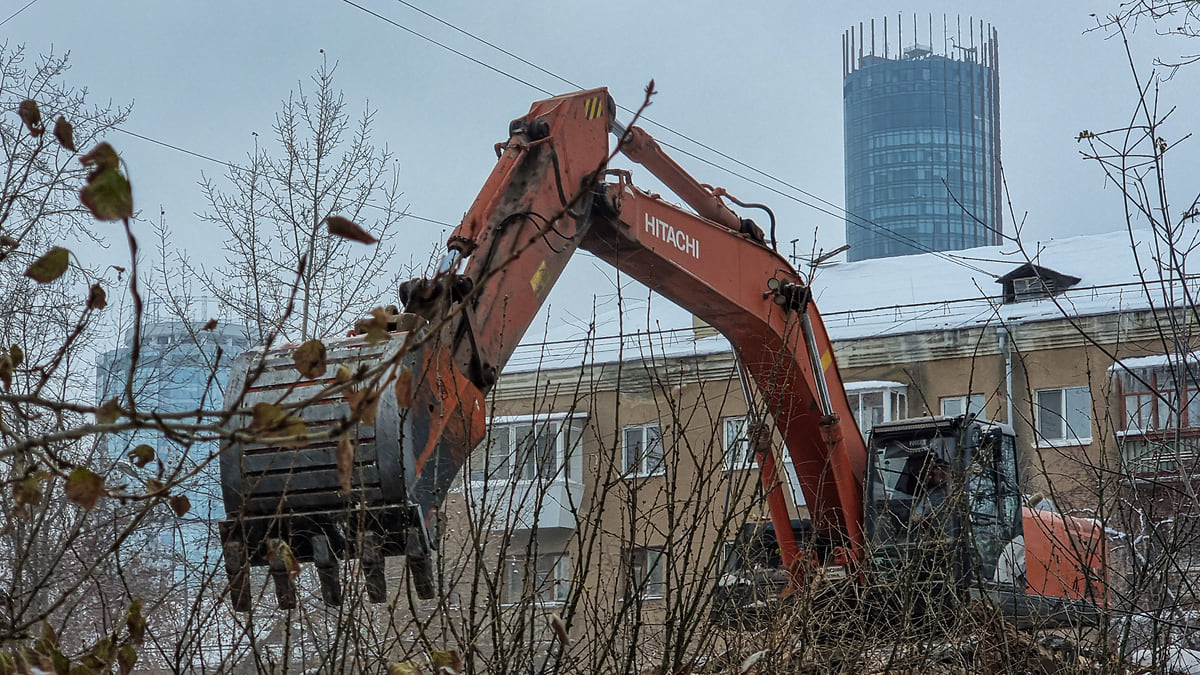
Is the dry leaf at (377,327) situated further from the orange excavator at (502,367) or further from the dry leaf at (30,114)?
the dry leaf at (30,114)

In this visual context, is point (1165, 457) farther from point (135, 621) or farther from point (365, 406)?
point (365, 406)

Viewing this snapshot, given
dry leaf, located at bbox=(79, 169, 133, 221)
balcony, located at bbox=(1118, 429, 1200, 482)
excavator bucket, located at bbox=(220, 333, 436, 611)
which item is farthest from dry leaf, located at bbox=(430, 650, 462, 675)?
balcony, located at bbox=(1118, 429, 1200, 482)

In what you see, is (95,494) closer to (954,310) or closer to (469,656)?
(469,656)

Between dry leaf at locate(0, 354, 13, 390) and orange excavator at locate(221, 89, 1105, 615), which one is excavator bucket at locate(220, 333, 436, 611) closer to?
orange excavator at locate(221, 89, 1105, 615)

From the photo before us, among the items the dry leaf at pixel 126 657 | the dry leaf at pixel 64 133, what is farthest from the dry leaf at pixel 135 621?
the dry leaf at pixel 64 133

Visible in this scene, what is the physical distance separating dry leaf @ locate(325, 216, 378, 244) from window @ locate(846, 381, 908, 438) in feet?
94.9

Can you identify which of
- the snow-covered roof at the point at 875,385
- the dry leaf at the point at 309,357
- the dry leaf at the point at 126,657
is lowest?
the dry leaf at the point at 126,657

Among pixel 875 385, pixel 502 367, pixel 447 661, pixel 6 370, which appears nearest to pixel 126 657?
pixel 6 370

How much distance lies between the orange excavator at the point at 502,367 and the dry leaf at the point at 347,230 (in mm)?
161

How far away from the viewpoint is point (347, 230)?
1859 mm

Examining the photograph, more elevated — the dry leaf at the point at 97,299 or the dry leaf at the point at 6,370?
the dry leaf at the point at 97,299

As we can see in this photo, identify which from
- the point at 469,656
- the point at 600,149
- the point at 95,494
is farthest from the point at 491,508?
the point at 600,149

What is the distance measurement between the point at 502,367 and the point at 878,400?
25.2m

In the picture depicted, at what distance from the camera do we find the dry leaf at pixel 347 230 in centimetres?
185
